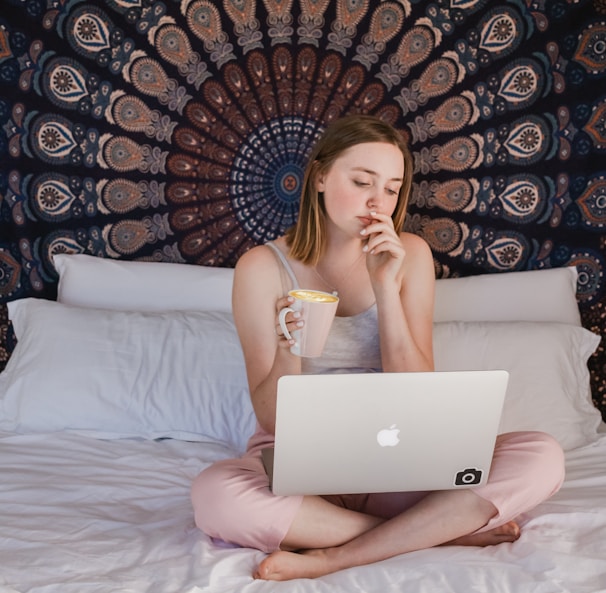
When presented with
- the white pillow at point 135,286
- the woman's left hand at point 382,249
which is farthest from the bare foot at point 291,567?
the white pillow at point 135,286

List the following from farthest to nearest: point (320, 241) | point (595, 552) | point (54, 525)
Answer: point (320, 241) → point (54, 525) → point (595, 552)

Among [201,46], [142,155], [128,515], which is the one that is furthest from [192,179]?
[128,515]

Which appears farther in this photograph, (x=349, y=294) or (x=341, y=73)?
(x=341, y=73)

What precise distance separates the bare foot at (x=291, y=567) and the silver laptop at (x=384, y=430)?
0.36 ft

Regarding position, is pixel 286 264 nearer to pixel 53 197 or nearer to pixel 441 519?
pixel 441 519

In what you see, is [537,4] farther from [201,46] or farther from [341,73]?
[201,46]

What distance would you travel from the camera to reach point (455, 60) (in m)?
2.23

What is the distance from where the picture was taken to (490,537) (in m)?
1.30

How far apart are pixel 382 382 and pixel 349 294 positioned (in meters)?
0.64

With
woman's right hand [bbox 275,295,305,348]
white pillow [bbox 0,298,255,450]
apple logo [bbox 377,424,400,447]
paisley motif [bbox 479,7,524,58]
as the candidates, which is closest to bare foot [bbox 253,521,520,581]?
apple logo [bbox 377,424,400,447]

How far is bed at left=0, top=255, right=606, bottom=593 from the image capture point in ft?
3.77

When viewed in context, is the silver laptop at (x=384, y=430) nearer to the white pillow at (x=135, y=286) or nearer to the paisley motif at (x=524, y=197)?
the white pillow at (x=135, y=286)

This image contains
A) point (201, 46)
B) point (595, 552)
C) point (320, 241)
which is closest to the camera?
point (595, 552)

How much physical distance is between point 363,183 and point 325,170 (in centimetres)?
13
